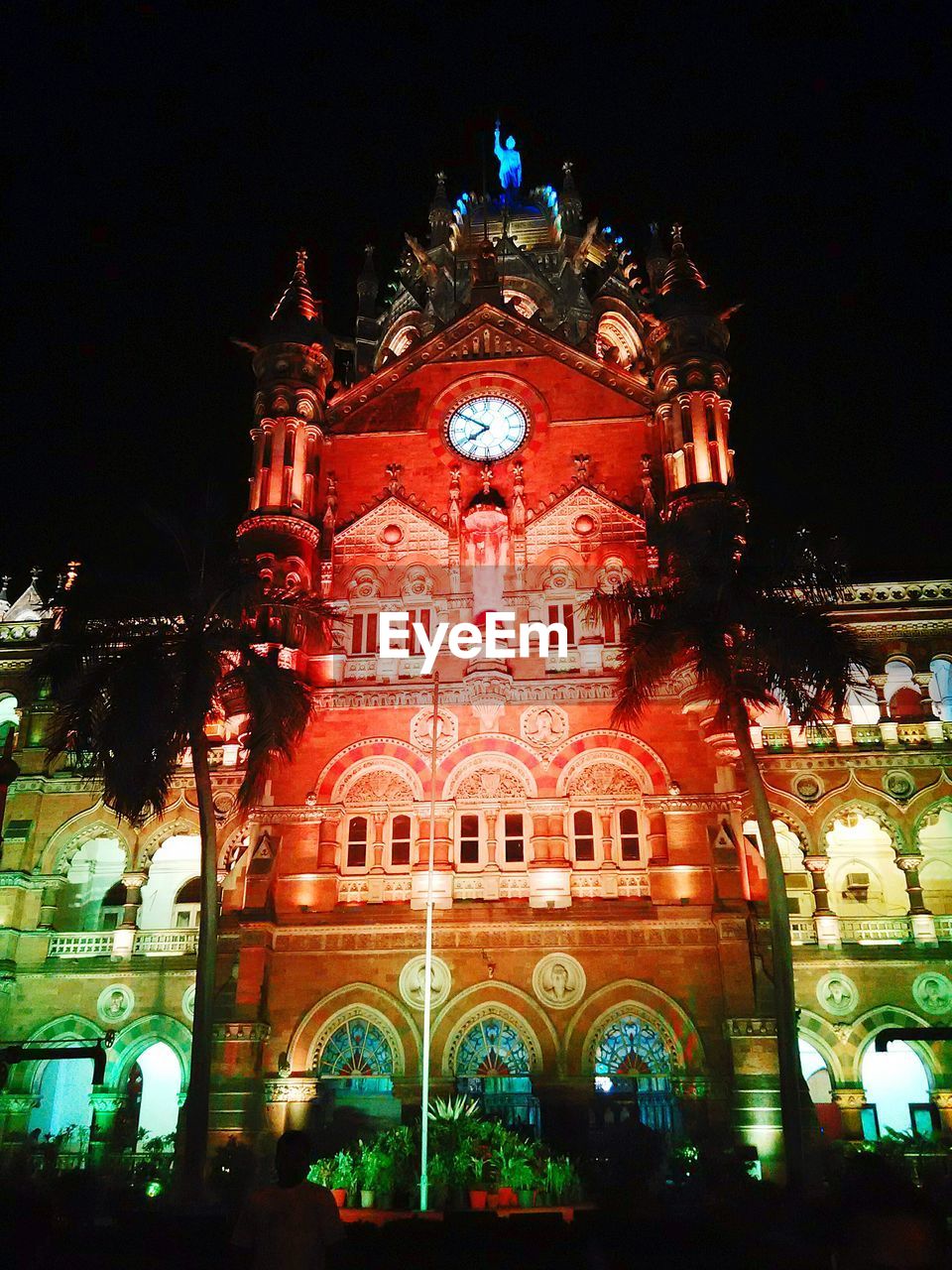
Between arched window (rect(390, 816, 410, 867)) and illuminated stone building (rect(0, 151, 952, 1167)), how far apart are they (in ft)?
0.30

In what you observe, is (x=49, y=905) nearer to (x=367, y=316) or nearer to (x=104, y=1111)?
(x=104, y=1111)

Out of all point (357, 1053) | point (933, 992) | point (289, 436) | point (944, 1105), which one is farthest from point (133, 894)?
point (944, 1105)

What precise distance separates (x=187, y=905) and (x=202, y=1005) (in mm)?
13149

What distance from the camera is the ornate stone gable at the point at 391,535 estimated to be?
38.7 meters

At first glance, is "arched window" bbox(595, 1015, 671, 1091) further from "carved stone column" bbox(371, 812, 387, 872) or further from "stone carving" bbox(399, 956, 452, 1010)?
"carved stone column" bbox(371, 812, 387, 872)

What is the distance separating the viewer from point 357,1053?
105 ft

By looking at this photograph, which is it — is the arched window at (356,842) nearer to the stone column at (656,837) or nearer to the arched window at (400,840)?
the arched window at (400,840)

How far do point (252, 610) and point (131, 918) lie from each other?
11548 millimetres

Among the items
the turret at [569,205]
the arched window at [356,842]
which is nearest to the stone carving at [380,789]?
the arched window at [356,842]

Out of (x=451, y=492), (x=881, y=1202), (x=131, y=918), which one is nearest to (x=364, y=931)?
(x=131, y=918)

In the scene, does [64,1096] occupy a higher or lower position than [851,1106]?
higher

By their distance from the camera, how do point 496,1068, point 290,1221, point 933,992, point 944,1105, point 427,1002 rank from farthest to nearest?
1. point 933,992
2. point 944,1105
3. point 496,1068
4. point 427,1002
5. point 290,1221

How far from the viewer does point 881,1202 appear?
24.2 feet

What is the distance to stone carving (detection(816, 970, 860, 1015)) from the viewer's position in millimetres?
33875
